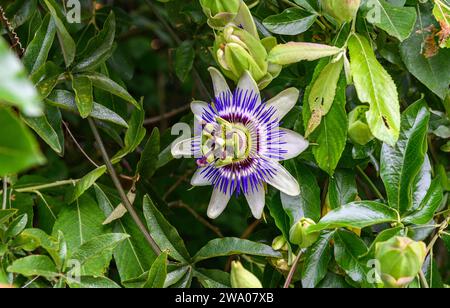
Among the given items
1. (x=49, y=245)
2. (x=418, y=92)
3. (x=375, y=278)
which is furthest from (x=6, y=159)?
(x=418, y=92)

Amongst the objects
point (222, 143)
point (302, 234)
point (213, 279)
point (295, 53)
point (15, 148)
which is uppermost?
point (15, 148)

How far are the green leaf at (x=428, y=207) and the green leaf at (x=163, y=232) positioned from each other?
1.26 feet

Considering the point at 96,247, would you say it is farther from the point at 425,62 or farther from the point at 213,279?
the point at 425,62

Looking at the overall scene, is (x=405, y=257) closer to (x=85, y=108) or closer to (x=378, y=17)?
(x=378, y=17)

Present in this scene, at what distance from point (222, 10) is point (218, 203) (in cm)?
33

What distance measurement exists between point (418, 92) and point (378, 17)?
16.5 inches

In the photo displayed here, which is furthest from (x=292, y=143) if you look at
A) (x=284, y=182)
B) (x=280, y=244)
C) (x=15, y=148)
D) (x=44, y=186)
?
(x=15, y=148)

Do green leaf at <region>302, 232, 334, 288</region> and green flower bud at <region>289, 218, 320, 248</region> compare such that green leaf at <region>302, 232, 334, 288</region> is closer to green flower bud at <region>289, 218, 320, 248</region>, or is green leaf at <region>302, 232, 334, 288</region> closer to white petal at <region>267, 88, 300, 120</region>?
green flower bud at <region>289, 218, 320, 248</region>

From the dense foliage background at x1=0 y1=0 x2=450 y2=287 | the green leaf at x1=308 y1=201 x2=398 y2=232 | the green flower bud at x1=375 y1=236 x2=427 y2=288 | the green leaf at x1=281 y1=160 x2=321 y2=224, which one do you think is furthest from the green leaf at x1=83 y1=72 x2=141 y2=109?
the green flower bud at x1=375 y1=236 x2=427 y2=288

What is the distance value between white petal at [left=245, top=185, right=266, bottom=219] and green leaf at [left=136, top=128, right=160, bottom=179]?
0.24m

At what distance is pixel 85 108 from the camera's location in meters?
1.16

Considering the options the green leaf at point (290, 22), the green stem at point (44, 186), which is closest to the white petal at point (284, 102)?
the green leaf at point (290, 22)

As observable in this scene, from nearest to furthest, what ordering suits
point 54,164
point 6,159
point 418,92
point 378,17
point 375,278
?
point 6,159
point 375,278
point 378,17
point 418,92
point 54,164

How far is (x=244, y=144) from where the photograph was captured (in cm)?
116
